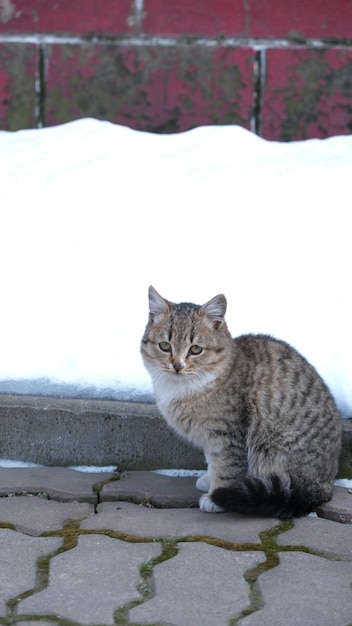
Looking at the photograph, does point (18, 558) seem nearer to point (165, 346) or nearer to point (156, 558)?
point (156, 558)

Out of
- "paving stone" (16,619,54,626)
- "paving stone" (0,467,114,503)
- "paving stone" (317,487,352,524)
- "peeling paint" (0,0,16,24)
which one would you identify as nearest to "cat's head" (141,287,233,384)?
"paving stone" (0,467,114,503)

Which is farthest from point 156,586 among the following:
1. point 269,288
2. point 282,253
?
point 282,253

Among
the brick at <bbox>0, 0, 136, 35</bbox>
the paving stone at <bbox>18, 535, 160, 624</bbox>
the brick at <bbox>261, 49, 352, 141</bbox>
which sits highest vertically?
the brick at <bbox>0, 0, 136, 35</bbox>

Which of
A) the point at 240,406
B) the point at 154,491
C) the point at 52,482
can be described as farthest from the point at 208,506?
the point at 52,482

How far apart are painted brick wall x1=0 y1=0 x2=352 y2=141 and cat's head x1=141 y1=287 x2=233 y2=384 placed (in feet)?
7.64

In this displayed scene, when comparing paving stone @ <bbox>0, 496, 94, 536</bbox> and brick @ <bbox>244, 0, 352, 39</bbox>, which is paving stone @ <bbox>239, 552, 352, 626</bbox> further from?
brick @ <bbox>244, 0, 352, 39</bbox>

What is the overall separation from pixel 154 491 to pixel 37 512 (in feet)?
1.45

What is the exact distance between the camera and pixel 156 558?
2949 mm

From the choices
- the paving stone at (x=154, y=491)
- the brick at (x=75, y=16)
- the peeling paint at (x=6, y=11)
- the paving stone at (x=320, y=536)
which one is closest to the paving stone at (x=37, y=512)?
the paving stone at (x=154, y=491)

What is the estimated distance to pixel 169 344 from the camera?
3.46 metres

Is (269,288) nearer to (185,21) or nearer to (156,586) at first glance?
(156,586)

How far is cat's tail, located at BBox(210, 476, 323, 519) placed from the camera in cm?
319

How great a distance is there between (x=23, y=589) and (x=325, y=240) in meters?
2.29

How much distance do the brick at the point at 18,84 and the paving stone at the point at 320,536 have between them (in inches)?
131
